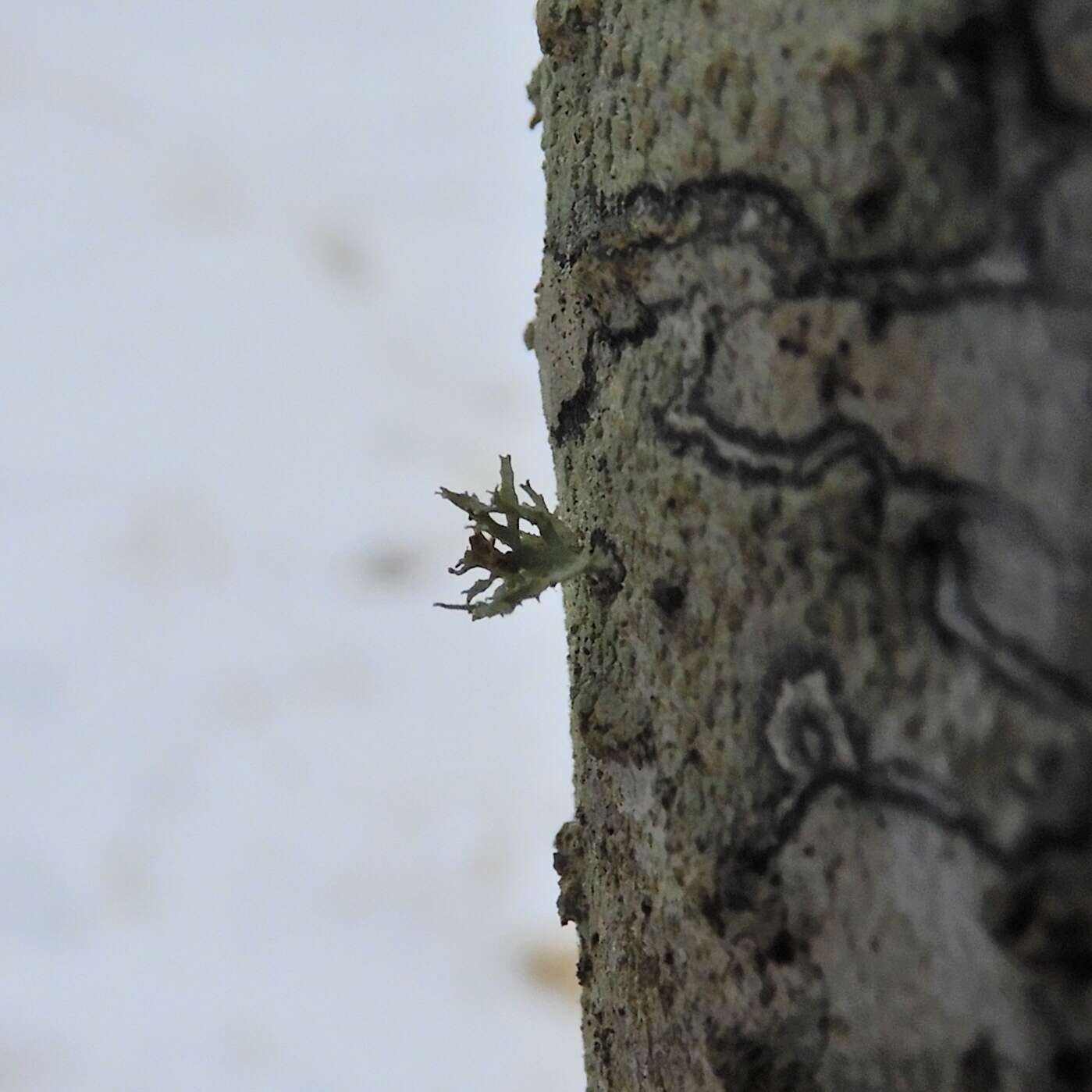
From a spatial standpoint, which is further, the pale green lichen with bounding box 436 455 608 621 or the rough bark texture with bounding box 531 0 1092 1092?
the pale green lichen with bounding box 436 455 608 621

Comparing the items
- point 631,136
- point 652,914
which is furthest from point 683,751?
point 631,136

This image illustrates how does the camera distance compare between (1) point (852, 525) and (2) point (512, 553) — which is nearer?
(1) point (852, 525)

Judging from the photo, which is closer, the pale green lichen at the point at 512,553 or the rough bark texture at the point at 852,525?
the rough bark texture at the point at 852,525

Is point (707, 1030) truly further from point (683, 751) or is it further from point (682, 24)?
point (682, 24)
